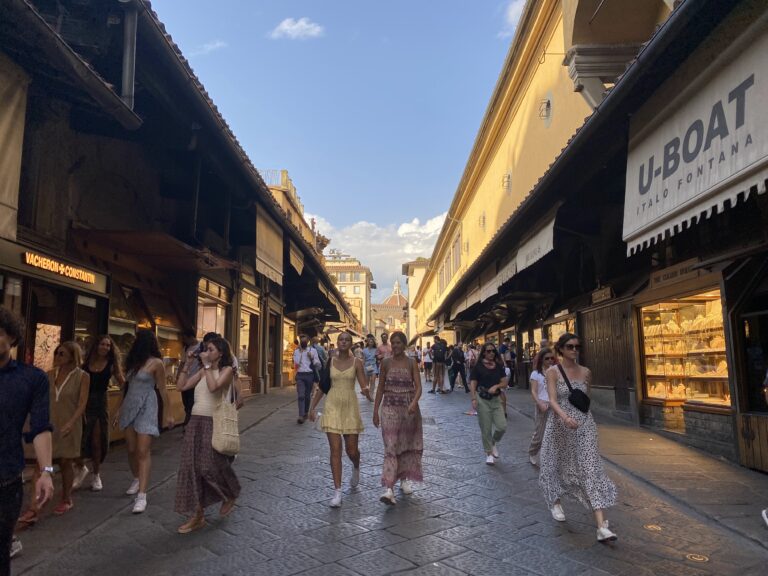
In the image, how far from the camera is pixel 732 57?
4.43m

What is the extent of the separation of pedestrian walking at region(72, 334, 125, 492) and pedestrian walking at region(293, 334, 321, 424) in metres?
5.26

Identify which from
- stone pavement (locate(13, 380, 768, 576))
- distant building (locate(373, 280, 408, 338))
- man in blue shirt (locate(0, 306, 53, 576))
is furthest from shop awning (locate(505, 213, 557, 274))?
distant building (locate(373, 280, 408, 338))

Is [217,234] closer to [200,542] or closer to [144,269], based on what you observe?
[144,269]

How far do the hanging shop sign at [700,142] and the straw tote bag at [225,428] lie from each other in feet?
13.0

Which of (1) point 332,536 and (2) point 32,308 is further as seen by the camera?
(2) point 32,308

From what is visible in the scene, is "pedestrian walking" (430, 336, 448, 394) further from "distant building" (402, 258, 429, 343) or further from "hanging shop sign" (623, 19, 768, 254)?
"distant building" (402, 258, 429, 343)

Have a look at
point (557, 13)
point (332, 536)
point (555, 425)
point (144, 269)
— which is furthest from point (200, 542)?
point (557, 13)

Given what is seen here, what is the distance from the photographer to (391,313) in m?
136

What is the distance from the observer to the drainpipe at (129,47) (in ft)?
17.2

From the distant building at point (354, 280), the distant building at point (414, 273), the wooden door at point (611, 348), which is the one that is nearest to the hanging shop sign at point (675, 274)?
the wooden door at point (611, 348)

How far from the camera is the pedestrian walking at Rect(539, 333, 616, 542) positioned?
14.7 feet

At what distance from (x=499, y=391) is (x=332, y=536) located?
141 inches

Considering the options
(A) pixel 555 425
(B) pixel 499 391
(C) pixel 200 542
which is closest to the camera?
(C) pixel 200 542

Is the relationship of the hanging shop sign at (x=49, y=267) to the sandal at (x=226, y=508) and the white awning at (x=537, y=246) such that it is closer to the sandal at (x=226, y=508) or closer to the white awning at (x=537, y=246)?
the sandal at (x=226, y=508)
